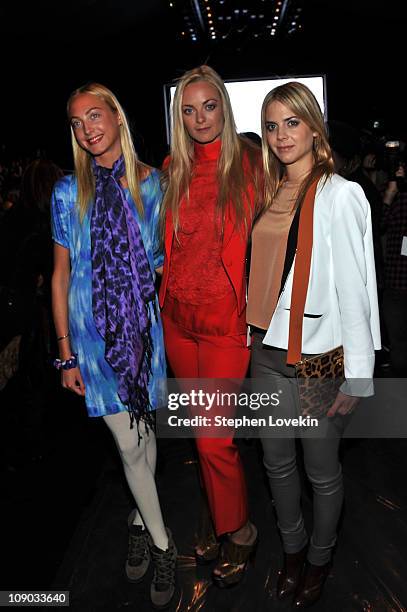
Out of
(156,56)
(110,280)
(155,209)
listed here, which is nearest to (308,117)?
(155,209)

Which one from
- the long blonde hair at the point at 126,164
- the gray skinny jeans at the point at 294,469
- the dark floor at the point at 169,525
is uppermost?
the long blonde hair at the point at 126,164

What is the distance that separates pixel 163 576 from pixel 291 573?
0.47 meters

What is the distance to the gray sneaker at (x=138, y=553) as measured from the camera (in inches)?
85.4

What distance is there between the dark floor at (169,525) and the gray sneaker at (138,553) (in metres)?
0.04

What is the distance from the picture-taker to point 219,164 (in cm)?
200

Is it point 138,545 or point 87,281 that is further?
point 138,545

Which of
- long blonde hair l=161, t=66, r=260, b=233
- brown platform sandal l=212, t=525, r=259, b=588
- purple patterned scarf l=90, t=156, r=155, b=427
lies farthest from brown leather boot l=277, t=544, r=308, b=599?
long blonde hair l=161, t=66, r=260, b=233

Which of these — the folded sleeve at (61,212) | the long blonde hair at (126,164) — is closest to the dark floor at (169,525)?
the folded sleeve at (61,212)

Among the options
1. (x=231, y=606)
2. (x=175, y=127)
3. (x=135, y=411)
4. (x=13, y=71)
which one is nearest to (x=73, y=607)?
(x=231, y=606)

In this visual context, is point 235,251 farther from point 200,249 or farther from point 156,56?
point 156,56

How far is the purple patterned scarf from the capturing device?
1903mm

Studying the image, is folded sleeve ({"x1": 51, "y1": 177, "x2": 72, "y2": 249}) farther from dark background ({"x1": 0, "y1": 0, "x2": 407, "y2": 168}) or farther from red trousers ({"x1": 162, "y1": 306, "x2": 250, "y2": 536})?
dark background ({"x1": 0, "y1": 0, "x2": 407, "y2": 168})

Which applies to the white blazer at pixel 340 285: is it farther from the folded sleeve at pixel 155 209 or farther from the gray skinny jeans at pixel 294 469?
the folded sleeve at pixel 155 209

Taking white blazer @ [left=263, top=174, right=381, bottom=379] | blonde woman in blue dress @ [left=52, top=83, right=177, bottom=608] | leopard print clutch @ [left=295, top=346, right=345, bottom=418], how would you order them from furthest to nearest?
blonde woman in blue dress @ [left=52, top=83, right=177, bottom=608] → leopard print clutch @ [left=295, top=346, right=345, bottom=418] → white blazer @ [left=263, top=174, right=381, bottom=379]
